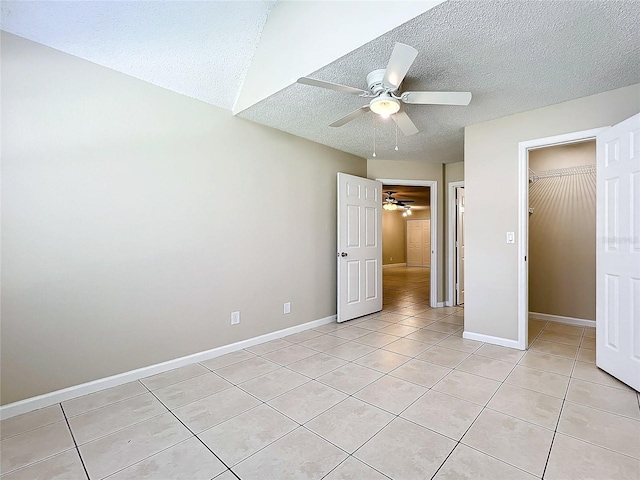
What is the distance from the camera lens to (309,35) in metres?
2.30

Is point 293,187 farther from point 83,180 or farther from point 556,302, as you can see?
point 556,302

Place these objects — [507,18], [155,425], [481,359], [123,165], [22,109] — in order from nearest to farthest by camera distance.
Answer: [507,18] → [155,425] → [22,109] → [123,165] → [481,359]

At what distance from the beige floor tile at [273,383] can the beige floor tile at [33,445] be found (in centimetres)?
108

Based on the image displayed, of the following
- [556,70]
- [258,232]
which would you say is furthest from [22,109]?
[556,70]

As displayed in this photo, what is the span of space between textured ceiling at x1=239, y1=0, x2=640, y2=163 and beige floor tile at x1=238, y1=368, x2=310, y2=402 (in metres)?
2.39

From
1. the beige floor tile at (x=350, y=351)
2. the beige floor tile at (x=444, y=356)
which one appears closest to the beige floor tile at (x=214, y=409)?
the beige floor tile at (x=350, y=351)

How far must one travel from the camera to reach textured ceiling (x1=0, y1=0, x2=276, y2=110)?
2.07 metres

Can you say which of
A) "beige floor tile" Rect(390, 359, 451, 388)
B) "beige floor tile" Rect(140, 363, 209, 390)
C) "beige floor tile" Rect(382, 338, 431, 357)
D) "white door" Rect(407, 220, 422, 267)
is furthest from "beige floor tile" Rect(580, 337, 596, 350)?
"white door" Rect(407, 220, 422, 267)

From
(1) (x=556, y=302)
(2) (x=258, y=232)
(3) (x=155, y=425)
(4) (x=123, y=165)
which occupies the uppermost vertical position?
(4) (x=123, y=165)

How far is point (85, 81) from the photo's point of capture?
2295 millimetres

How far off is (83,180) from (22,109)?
537 millimetres

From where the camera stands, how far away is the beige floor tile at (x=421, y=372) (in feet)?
8.12

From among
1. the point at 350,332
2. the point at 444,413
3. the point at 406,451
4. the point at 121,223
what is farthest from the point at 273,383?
the point at 121,223

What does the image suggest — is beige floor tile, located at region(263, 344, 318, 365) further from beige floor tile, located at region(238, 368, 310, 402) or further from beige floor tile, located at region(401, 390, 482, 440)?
beige floor tile, located at region(401, 390, 482, 440)
